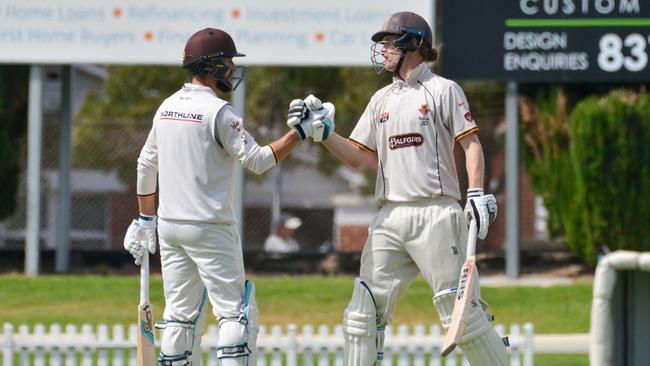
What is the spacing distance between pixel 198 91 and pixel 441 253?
1.61m

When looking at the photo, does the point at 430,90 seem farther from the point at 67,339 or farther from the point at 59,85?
the point at 59,85

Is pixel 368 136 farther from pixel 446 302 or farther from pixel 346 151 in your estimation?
pixel 446 302

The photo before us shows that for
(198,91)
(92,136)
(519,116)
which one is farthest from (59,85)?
(198,91)

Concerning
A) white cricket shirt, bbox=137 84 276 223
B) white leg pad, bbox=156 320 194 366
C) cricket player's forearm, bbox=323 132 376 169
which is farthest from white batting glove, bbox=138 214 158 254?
cricket player's forearm, bbox=323 132 376 169

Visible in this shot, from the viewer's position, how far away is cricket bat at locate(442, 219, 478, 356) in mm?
6742

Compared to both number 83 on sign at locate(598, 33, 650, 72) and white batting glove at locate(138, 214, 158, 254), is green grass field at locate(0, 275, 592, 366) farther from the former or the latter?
white batting glove at locate(138, 214, 158, 254)

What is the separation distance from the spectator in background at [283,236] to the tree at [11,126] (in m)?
3.50

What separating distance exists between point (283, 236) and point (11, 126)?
4.27m

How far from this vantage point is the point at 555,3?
14.9m

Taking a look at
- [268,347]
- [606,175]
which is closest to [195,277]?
[268,347]

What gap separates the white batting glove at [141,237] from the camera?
295 inches

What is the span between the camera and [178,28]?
15.3 m

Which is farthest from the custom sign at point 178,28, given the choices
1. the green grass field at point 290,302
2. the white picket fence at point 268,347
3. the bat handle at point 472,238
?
the bat handle at point 472,238

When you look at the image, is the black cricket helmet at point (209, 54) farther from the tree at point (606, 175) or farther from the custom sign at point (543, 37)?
the tree at point (606, 175)
